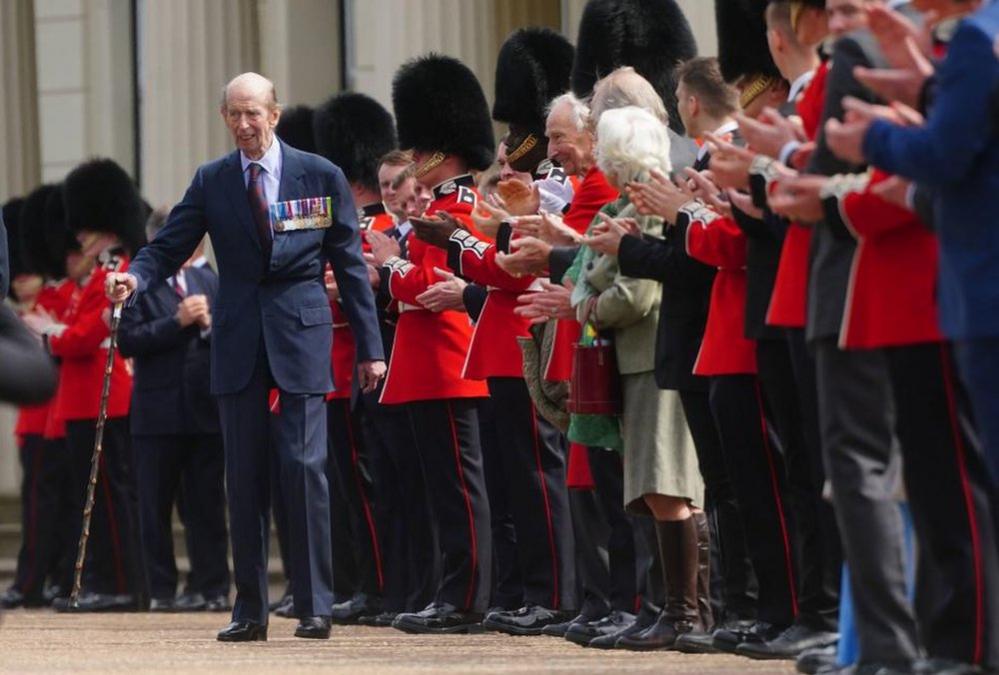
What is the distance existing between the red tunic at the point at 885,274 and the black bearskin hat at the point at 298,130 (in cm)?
738

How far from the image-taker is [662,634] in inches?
304

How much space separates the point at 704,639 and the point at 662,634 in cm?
30

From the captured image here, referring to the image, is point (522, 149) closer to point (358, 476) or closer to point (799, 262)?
point (358, 476)

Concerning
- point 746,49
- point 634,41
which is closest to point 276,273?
point 634,41

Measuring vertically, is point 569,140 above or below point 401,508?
above

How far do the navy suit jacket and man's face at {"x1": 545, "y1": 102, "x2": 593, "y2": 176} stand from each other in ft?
2.55

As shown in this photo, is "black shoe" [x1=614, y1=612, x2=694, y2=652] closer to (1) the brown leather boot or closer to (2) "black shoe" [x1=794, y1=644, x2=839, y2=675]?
(1) the brown leather boot

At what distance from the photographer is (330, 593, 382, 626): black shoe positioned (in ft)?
35.7

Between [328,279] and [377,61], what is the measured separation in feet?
13.7

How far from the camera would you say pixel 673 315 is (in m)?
7.58

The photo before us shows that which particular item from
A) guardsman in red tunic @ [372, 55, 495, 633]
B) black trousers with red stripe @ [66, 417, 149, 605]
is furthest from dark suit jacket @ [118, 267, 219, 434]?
guardsman in red tunic @ [372, 55, 495, 633]

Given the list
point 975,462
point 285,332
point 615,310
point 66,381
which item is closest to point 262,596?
point 285,332

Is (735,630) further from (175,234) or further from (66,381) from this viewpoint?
(66,381)

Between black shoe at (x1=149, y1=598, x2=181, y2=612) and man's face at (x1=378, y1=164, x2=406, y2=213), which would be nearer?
man's face at (x1=378, y1=164, x2=406, y2=213)
